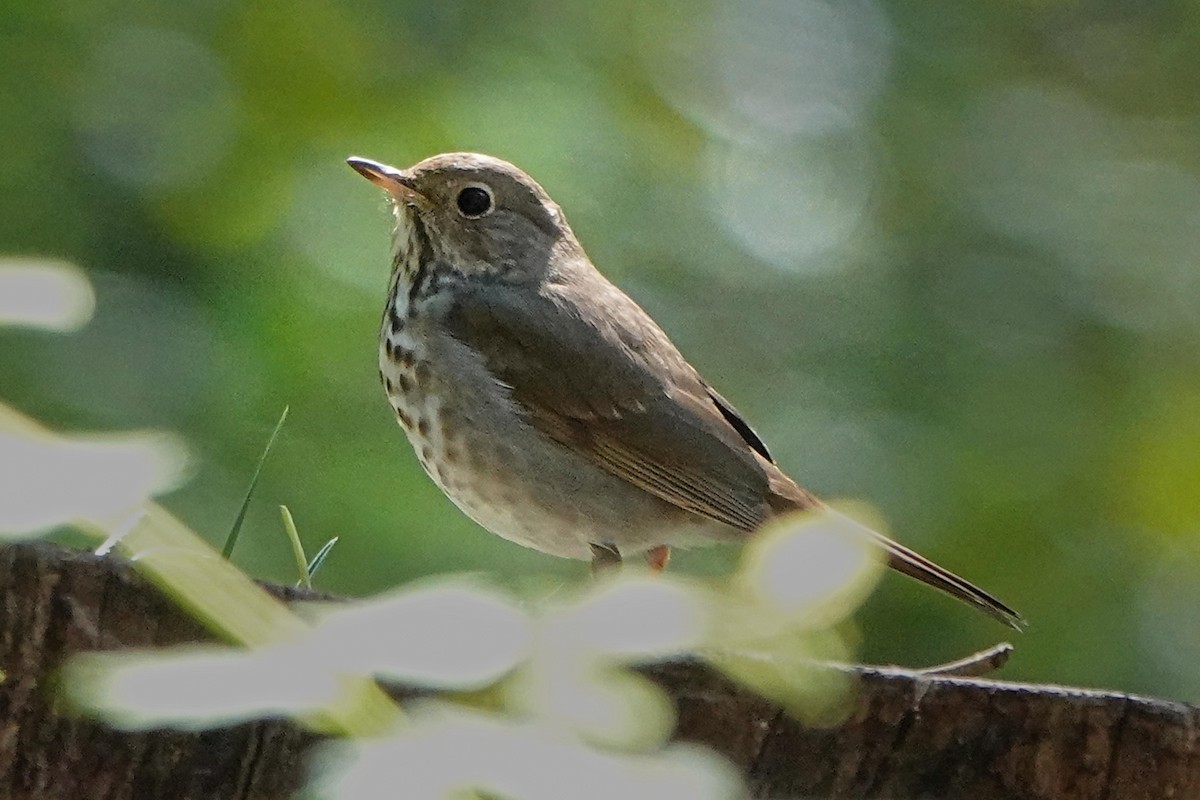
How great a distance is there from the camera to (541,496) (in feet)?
10.2

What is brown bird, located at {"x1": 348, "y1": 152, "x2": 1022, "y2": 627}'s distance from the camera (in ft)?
10.2

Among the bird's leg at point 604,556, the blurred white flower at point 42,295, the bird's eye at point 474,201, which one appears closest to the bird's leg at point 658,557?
the bird's leg at point 604,556

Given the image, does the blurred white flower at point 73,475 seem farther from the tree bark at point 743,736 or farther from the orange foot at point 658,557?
the orange foot at point 658,557

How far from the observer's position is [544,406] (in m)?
3.19

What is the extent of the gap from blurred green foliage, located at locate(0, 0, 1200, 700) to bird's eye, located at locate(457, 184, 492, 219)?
88cm

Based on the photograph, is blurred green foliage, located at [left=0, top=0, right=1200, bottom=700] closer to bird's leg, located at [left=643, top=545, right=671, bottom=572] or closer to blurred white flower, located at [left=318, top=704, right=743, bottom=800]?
bird's leg, located at [left=643, top=545, right=671, bottom=572]

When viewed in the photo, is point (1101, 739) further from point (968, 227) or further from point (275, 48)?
point (968, 227)

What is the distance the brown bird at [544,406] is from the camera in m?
3.12

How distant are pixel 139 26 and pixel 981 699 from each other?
3.84 meters

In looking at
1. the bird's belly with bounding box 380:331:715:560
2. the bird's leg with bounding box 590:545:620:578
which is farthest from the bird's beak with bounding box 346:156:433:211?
the bird's leg with bounding box 590:545:620:578

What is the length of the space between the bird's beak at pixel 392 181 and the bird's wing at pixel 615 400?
23cm

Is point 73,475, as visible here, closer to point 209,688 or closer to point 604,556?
point 209,688

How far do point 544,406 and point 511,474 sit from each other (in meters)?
0.17

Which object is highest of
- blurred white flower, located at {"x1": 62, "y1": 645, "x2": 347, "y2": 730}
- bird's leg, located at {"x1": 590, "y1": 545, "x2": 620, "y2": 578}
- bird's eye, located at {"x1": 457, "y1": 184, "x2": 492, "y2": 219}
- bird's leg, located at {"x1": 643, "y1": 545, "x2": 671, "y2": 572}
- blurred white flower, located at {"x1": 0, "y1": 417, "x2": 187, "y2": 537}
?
bird's eye, located at {"x1": 457, "y1": 184, "x2": 492, "y2": 219}
